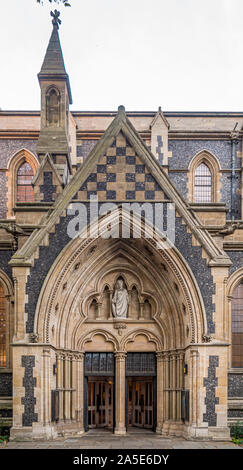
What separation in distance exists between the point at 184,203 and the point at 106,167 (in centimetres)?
280

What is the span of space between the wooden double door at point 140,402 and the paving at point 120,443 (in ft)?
4.63

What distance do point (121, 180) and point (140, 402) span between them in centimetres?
795

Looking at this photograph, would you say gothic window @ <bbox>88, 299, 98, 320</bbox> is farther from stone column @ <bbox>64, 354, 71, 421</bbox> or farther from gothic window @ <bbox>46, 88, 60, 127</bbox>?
gothic window @ <bbox>46, 88, 60, 127</bbox>

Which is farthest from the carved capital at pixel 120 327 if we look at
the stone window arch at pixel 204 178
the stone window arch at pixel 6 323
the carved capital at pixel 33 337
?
the stone window arch at pixel 204 178

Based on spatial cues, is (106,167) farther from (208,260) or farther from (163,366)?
(163,366)

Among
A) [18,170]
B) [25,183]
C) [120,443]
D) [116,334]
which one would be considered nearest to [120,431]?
[120,443]

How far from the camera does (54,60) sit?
64.1ft

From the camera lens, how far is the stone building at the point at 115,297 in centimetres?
1504

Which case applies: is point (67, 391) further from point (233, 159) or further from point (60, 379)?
point (233, 159)

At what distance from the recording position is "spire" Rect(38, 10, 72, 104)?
19.0 m

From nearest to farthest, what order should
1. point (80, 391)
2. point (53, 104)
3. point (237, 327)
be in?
point (80, 391), point (237, 327), point (53, 104)

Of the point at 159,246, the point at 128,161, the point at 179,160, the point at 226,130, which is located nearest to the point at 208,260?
the point at 159,246

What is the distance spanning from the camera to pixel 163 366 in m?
17.0

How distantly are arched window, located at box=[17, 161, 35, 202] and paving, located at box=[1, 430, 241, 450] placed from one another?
11.9 meters
